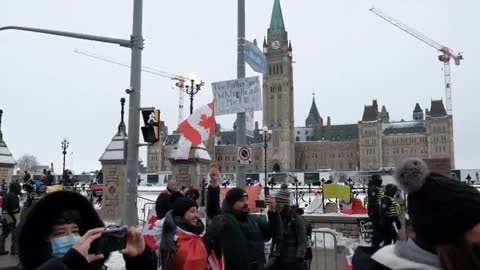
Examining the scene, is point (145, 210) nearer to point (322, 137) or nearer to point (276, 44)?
point (322, 137)

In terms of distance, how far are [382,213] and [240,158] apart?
12.2 feet

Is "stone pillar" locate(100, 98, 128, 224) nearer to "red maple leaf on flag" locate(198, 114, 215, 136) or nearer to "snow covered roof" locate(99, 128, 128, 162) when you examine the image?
"snow covered roof" locate(99, 128, 128, 162)

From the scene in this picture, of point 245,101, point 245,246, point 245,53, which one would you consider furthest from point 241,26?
point 245,246

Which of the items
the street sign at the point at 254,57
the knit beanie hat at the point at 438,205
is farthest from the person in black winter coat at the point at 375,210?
the knit beanie hat at the point at 438,205

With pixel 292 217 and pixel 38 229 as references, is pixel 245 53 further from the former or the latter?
pixel 38 229

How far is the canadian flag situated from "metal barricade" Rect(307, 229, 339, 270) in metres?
4.15

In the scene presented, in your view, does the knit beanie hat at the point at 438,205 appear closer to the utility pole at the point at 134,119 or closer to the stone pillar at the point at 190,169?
the utility pole at the point at 134,119

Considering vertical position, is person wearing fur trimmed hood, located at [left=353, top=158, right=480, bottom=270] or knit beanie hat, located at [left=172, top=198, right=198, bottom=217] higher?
person wearing fur trimmed hood, located at [left=353, top=158, right=480, bottom=270]

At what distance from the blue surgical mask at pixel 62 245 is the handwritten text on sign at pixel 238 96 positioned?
706cm

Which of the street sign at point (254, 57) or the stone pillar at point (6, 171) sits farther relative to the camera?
the stone pillar at point (6, 171)

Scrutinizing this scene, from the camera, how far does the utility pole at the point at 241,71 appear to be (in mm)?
9651

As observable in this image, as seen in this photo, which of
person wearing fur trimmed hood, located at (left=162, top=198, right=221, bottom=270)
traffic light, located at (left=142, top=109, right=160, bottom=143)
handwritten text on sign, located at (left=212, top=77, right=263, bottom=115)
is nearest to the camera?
person wearing fur trimmed hood, located at (left=162, top=198, right=221, bottom=270)

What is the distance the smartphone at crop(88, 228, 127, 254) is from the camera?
7.28 ft

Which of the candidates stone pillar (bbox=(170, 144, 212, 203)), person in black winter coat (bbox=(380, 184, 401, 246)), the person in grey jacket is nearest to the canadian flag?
person in black winter coat (bbox=(380, 184, 401, 246))
